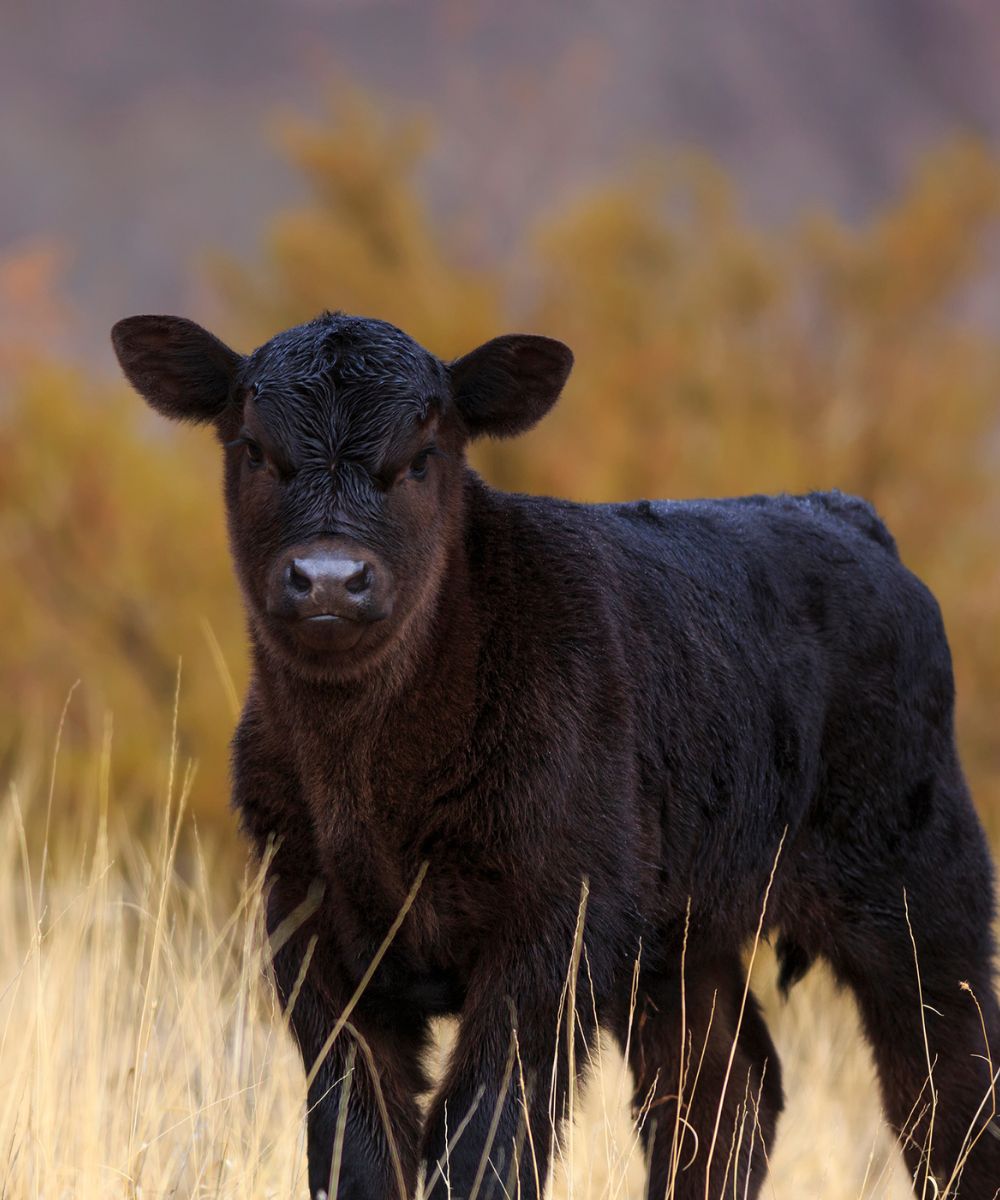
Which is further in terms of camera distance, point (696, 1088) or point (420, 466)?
point (696, 1088)

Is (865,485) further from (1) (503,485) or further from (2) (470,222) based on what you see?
(2) (470,222)

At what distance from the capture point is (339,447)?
3.84 metres

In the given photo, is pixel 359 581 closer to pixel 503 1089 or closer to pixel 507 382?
pixel 507 382

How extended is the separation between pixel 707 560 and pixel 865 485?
323 inches

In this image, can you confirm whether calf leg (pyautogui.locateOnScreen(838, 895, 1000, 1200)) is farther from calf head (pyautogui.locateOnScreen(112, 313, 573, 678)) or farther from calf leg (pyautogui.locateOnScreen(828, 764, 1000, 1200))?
calf head (pyautogui.locateOnScreen(112, 313, 573, 678))

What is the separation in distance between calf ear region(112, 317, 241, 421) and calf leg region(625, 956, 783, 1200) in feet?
6.62

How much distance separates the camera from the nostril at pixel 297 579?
3.51 m

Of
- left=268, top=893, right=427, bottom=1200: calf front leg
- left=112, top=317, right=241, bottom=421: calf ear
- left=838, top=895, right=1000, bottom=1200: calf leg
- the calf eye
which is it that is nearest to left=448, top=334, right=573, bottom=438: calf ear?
the calf eye

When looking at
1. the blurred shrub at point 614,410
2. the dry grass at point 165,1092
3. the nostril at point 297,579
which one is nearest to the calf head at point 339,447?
the nostril at point 297,579

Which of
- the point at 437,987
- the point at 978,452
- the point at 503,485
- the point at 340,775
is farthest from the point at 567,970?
the point at 978,452

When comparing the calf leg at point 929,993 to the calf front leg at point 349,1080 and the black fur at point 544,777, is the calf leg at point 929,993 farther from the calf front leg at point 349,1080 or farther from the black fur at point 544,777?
the calf front leg at point 349,1080

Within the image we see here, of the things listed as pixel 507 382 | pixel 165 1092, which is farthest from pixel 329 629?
pixel 165 1092

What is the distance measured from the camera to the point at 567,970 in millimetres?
3783

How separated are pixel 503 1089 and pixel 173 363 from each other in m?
1.92
